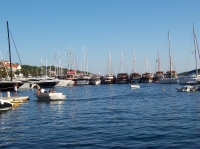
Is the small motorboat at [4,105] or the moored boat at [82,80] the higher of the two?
the moored boat at [82,80]

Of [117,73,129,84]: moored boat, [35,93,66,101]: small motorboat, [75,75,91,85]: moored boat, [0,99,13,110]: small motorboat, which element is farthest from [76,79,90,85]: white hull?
[0,99,13,110]: small motorboat

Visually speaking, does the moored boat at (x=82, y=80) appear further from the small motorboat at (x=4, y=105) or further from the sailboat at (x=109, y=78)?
the small motorboat at (x=4, y=105)

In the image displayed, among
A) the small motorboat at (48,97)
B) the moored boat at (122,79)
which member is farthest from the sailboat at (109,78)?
the small motorboat at (48,97)

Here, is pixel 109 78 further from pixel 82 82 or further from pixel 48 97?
pixel 48 97

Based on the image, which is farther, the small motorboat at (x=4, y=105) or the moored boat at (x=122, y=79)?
the moored boat at (x=122, y=79)

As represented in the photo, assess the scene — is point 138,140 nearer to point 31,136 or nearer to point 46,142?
point 46,142

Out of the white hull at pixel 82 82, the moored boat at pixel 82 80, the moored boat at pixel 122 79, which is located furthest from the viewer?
the moored boat at pixel 122 79

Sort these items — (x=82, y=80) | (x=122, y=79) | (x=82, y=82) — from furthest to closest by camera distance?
(x=122, y=79) → (x=82, y=80) → (x=82, y=82)

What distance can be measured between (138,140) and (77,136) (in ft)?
12.1

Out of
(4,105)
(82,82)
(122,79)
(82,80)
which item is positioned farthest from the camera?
(122,79)

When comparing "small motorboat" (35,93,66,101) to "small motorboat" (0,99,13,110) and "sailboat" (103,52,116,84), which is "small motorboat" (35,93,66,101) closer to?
"small motorboat" (0,99,13,110)

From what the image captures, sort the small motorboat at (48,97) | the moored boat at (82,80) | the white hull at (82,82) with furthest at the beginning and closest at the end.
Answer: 1. the moored boat at (82,80)
2. the white hull at (82,82)
3. the small motorboat at (48,97)

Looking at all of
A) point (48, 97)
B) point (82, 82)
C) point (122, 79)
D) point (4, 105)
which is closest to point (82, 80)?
point (82, 82)

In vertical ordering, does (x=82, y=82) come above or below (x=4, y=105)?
above
